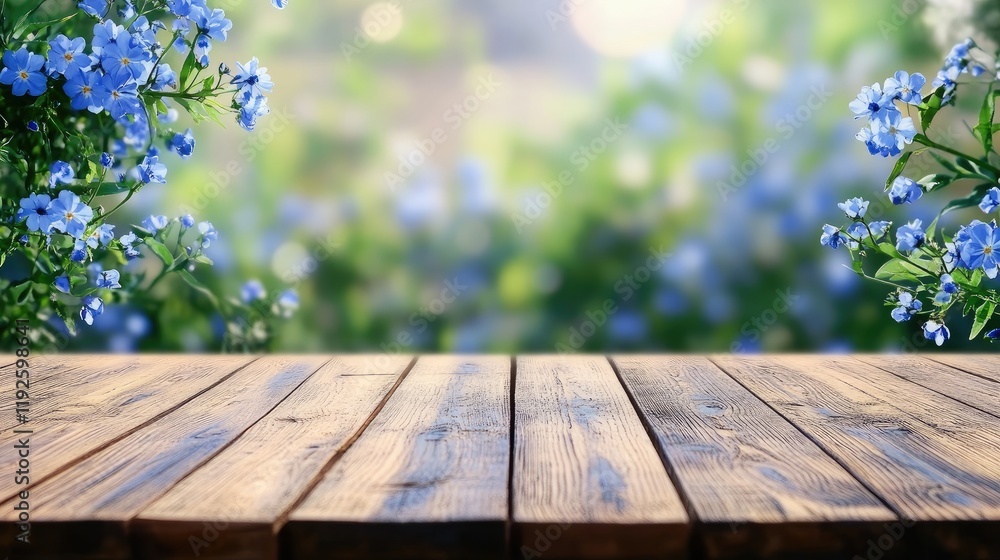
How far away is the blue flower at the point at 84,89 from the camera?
3.96ft

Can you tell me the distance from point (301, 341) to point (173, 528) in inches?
65.4

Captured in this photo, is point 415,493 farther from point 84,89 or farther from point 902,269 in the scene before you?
point 902,269

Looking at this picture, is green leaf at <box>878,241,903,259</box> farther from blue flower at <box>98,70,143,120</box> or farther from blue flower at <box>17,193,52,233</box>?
blue flower at <box>17,193,52,233</box>

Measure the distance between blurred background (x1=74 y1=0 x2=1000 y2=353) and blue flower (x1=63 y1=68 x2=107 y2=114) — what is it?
1203mm

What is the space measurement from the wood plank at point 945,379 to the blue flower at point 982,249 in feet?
0.70

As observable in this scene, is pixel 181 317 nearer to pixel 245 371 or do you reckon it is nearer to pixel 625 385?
pixel 245 371

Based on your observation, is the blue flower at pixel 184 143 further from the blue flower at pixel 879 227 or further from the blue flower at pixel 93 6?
the blue flower at pixel 879 227

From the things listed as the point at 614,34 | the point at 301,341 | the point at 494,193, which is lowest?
the point at 301,341

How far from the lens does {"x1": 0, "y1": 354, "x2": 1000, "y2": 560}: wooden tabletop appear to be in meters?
0.77

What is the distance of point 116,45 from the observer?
3.96 ft

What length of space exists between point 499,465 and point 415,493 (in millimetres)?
121

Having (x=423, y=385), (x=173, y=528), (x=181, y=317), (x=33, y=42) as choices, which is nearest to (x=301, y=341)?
(x=181, y=317)

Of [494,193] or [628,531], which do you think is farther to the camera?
[494,193]

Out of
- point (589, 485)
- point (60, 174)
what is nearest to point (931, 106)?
point (589, 485)
